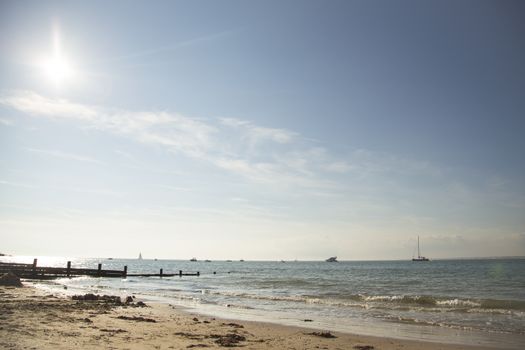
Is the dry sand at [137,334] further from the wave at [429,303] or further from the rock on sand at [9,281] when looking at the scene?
the wave at [429,303]

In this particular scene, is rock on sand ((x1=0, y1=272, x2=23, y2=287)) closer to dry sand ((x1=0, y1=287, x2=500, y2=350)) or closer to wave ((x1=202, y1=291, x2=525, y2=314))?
dry sand ((x1=0, y1=287, x2=500, y2=350))

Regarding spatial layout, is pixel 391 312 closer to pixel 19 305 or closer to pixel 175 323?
pixel 175 323

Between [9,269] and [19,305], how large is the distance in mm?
32613

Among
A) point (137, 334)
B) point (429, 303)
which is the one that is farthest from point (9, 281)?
point (429, 303)

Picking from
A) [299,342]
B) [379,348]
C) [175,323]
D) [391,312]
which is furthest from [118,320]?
[391,312]

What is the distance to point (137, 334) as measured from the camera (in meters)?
11.5

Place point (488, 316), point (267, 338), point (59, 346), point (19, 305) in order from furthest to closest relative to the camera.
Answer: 1. point (488, 316)
2. point (19, 305)
3. point (267, 338)
4. point (59, 346)

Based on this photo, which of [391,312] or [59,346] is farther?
[391,312]

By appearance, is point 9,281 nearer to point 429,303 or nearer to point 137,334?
point 137,334

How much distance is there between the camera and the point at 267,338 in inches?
500

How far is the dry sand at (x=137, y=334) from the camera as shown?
9594 millimetres

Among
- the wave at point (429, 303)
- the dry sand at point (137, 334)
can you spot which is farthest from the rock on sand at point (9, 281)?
the wave at point (429, 303)

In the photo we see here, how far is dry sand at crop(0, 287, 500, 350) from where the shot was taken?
9594 mm

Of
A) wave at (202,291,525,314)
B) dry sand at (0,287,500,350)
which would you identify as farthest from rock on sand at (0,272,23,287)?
wave at (202,291,525,314)
